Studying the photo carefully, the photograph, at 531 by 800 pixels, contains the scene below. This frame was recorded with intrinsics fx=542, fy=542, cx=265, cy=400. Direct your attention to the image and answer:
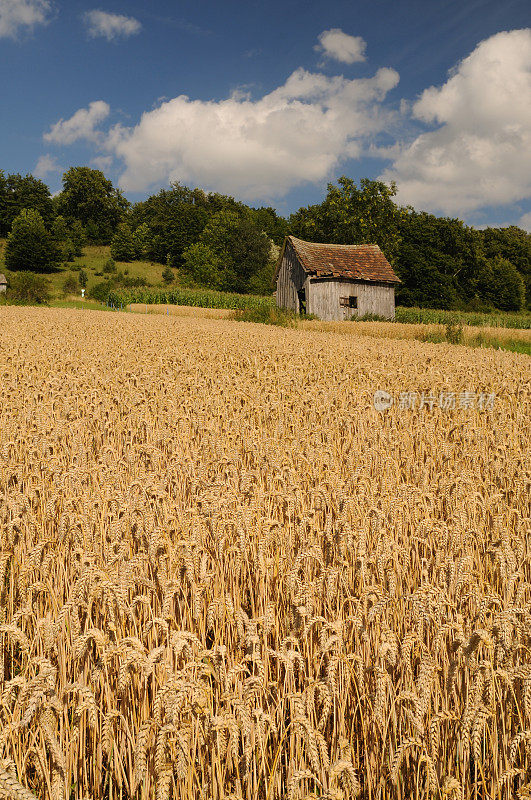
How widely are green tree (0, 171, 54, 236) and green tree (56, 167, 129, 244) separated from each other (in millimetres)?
5980

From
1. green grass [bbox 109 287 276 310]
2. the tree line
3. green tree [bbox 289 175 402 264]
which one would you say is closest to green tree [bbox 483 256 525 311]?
the tree line

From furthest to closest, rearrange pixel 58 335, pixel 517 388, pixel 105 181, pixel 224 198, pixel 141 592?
pixel 224 198
pixel 105 181
pixel 58 335
pixel 517 388
pixel 141 592

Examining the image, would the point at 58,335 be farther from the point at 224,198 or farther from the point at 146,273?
the point at 224,198

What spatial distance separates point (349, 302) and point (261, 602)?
38112mm

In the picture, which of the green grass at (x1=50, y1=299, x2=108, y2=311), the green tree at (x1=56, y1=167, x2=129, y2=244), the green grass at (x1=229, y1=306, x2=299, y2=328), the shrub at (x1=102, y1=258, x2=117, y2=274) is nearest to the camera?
the green grass at (x1=229, y1=306, x2=299, y2=328)

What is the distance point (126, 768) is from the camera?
2.09 metres

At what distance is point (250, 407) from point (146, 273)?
83.9 meters

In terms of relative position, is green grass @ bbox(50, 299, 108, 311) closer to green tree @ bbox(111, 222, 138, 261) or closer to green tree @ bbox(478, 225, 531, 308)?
green tree @ bbox(111, 222, 138, 261)

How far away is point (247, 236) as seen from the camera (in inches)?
3529

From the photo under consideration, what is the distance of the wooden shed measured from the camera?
126 ft

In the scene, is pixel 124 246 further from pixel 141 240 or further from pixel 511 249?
pixel 511 249

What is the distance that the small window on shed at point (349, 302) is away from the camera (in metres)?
39.2

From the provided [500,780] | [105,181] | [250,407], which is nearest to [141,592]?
[500,780]

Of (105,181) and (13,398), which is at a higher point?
(105,181)
